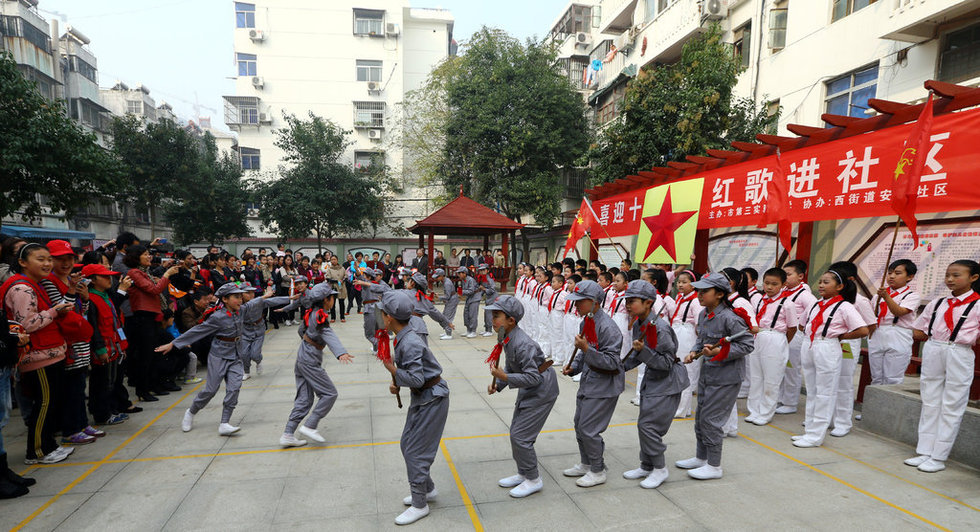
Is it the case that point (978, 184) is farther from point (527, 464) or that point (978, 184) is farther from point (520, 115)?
point (520, 115)

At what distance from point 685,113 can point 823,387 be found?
8.50 metres

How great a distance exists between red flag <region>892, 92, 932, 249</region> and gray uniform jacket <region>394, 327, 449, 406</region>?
5.43m

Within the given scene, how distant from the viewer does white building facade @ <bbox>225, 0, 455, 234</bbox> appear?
3319 cm

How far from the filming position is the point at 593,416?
4.05 meters

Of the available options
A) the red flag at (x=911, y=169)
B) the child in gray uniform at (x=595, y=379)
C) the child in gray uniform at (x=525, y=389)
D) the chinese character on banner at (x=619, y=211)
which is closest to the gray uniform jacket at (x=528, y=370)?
the child in gray uniform at (x=525, y=389)

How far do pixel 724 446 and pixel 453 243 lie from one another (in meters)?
24.1

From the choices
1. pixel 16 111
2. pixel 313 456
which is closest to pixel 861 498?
pixel 313 456

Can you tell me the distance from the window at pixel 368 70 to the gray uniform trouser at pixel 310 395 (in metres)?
34.0

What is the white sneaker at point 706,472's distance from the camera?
426 centimetres

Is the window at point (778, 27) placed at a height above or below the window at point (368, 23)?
below

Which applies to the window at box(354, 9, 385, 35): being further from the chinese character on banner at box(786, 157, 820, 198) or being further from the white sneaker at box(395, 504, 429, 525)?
the white sneaker at box(395, 504, 429, 525)

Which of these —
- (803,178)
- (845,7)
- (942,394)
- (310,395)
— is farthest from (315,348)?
(845,7)

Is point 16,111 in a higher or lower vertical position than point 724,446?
higher

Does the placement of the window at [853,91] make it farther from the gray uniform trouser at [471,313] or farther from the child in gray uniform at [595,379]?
the child in gray uniform at [595,379]
